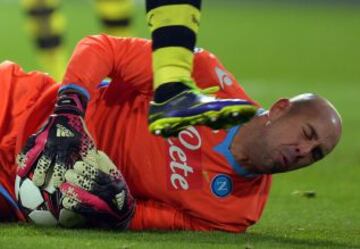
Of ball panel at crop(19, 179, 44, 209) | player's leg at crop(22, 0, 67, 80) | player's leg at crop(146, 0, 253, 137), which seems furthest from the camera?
player's leg at crop(22, 0, 67, 80)

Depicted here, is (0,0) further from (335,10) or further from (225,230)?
(225,230)

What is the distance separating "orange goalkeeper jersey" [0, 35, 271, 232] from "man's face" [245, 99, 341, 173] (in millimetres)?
109

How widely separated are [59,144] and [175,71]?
1.56 ft

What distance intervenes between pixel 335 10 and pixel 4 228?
46.3 ft

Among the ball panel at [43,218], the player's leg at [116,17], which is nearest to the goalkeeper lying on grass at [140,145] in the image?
the ball panel at [43,218]

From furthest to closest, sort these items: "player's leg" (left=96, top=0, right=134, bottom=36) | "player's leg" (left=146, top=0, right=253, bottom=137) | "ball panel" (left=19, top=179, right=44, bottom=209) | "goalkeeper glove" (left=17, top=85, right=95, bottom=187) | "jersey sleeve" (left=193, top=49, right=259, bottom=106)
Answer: "player's leg" (left=96, top=0, right=134, bottom=36)
"jersey sleeve" (left=193, top=49, right=259, bottom=106)
"ball panel" (left=19, top=179, right=44, bottom=209)
"goalkeeper glove" (left=17, top=85, right=95, bottom=187)
"player's leg" (left=146, top=0, right=253, bottom=137)

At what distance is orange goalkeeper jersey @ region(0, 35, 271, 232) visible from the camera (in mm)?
3768

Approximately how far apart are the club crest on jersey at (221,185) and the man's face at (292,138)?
112mm

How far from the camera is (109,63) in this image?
381 cm

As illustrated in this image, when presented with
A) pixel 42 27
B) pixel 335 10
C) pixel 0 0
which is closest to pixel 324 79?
pixel 42 27

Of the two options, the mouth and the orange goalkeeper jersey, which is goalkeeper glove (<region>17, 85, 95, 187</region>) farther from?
the mouth

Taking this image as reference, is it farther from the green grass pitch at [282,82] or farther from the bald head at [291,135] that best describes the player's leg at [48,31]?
the bald head at [291,135]

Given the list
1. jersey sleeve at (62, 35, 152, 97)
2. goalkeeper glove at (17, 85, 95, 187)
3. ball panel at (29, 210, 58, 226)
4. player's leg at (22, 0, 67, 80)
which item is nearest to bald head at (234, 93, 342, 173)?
jersey sleeve at (62, 35, 152, 97)

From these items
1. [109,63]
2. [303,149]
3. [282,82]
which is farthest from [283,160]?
[282,82]
